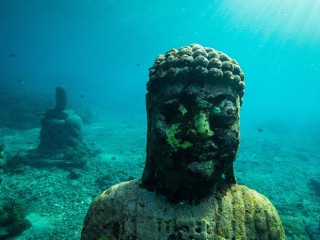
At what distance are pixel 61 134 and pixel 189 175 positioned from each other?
45.1ft

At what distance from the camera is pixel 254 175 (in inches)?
583

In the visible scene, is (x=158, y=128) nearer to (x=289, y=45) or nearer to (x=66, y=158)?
(x=66, y=158)

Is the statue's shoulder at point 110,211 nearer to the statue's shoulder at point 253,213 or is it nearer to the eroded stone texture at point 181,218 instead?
the eroded stone texture at point 181,218

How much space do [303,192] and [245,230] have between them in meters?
12.8

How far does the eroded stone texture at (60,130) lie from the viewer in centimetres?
1370

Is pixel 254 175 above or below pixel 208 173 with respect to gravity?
below

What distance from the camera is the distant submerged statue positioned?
44.4 feet

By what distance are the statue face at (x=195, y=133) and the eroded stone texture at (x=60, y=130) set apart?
12.9 m

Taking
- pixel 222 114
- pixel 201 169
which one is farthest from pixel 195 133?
pixel 222 114

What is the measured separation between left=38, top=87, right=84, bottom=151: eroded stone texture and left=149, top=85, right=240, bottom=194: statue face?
42.5ft

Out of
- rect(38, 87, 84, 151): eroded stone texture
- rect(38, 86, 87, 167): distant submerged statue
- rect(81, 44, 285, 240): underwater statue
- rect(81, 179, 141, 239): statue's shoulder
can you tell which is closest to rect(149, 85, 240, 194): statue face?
rect(81, 44, 285, 240): underwater statue

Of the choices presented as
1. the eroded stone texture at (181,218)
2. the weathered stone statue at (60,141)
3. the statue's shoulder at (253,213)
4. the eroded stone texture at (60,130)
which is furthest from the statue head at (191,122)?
the eroded stone texture at (60,130)

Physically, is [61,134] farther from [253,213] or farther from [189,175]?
[253,213]

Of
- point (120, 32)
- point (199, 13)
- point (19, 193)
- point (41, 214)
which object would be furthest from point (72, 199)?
point (120, 32)
